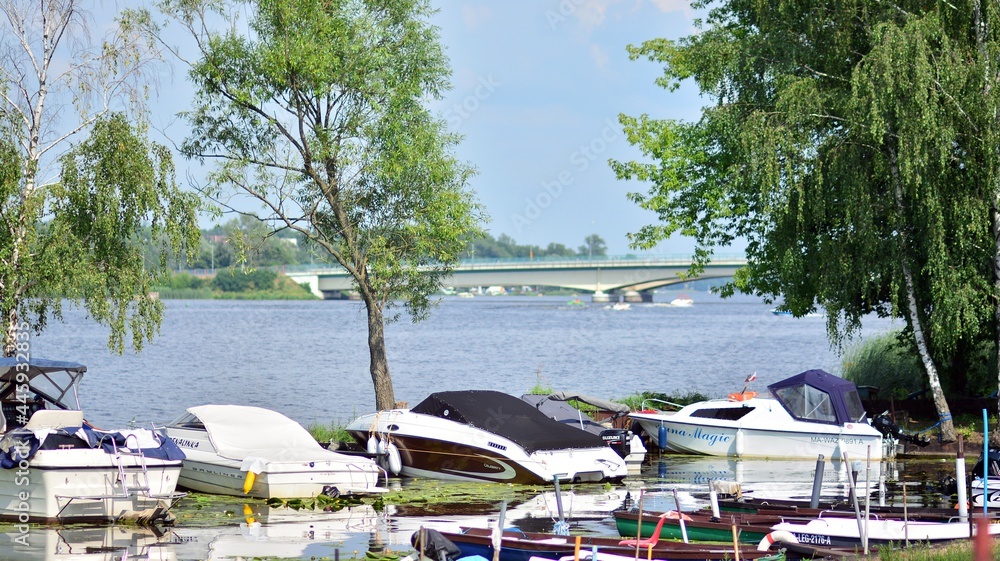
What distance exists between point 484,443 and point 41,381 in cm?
772

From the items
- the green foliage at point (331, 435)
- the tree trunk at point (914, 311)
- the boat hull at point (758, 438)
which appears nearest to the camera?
the tree trunk at point (914, 311)

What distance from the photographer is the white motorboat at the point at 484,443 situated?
19234mm

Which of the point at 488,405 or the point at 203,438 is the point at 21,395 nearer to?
the point at 203,438

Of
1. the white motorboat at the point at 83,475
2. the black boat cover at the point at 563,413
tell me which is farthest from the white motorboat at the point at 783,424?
the white motorboat at the point at 83,475

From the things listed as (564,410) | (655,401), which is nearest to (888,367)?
(655,401)

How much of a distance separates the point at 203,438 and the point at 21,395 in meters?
3.07

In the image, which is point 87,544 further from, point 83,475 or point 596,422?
point 596,422

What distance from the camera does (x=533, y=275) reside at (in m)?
94.8

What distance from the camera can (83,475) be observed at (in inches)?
617

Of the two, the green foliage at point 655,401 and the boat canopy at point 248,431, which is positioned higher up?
the boat canopy at point 248,431

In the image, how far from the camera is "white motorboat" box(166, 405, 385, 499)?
57.5 ft

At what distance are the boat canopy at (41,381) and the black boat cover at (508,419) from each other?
20.8ft

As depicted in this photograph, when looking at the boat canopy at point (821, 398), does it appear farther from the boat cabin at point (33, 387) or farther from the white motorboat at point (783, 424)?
the boat cabin at point (33, 387)

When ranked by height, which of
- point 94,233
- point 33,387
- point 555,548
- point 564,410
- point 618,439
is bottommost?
point 618,439
